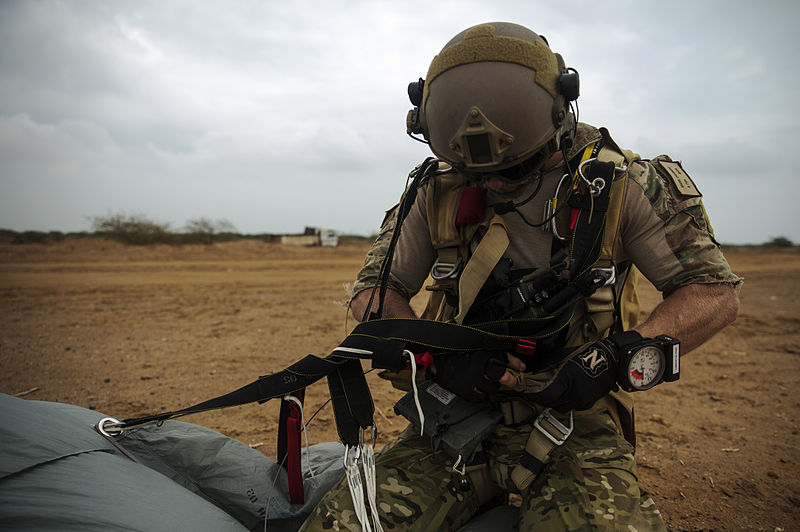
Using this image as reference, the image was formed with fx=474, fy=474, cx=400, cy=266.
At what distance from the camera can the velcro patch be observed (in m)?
1.81

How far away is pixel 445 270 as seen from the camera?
206cm

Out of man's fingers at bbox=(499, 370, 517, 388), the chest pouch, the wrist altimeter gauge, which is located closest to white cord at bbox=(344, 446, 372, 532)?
the chest pouch

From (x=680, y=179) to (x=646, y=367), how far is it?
774 mm

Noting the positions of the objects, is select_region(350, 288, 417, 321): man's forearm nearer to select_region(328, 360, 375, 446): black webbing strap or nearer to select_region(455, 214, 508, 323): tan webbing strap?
select_region(455, 214, 508, 323): tan webbing strap

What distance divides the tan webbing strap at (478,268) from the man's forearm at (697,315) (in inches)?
23.8

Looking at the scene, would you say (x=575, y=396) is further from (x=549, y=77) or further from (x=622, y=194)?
(x=549, y=77)

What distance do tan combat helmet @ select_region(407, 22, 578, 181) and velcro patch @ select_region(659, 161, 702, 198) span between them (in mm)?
458

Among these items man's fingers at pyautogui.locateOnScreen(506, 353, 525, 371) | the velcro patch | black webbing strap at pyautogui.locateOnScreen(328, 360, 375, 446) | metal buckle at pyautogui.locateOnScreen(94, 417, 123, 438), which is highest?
the velcro patch

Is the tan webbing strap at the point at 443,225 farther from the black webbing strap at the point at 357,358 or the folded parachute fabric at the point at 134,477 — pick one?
the folded parachute fabric at the point at 134,477

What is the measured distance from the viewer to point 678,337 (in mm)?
1760

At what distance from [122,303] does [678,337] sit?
7.86 metres

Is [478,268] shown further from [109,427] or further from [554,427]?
[109,427]

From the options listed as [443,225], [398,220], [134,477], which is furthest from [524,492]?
[134,477]

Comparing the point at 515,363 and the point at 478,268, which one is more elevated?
the point at 478,268
